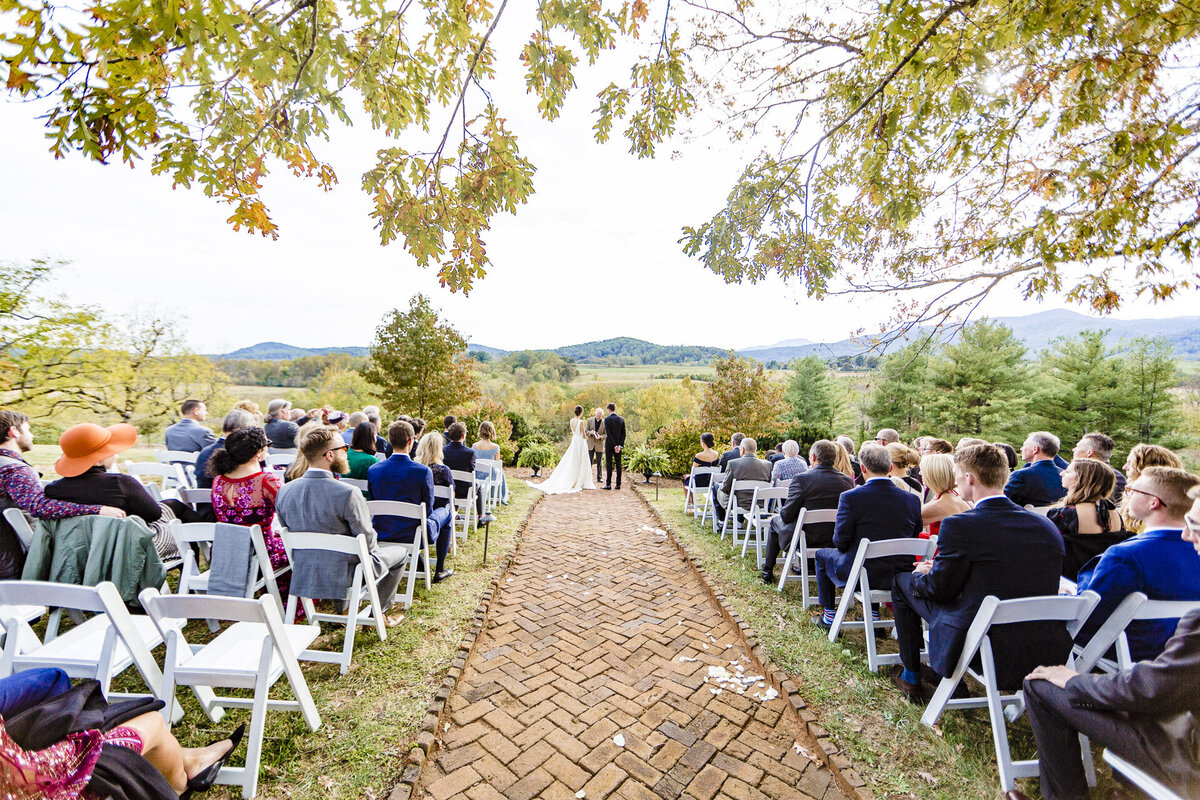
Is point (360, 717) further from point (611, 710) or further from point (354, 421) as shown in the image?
point (354, 421)

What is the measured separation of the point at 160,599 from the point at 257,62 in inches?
102

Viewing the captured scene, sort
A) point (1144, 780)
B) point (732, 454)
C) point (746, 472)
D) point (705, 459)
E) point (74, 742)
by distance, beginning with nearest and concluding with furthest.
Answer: point (74, 742), point (1144, 780), point (746, 472), point (732, 454), point (705, 459)

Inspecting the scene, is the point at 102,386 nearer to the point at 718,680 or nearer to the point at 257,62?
the point at 257,62

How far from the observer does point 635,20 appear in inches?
144

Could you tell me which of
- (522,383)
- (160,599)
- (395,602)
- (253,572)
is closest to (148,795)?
(160,599)

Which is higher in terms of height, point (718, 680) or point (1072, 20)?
point (1072, 20)

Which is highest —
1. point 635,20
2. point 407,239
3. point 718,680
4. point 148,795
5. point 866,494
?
point 635,20

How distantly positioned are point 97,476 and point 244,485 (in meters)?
0.82

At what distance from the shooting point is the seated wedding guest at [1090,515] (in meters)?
3.29

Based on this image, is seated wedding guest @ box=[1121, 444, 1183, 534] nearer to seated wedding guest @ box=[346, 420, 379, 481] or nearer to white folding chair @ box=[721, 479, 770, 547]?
white folding chair @ box=[721, 479, 770, 547]

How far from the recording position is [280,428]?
22.2 feet

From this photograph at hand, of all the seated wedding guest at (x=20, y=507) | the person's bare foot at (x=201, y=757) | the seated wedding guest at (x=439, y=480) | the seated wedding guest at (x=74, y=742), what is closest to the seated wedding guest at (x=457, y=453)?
the seated wedding guest at (x=439, y=480)

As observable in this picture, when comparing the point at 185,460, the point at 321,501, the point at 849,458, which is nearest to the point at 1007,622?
the point at 849,458

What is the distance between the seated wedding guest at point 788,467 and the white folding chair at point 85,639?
20.6 feet
